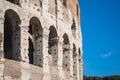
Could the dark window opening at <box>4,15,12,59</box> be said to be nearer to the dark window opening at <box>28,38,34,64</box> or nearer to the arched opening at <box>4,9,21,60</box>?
the arched opening at <box>4,9,21,60</box>

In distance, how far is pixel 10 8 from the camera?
1814cm

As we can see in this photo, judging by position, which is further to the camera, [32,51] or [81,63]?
[81,63]

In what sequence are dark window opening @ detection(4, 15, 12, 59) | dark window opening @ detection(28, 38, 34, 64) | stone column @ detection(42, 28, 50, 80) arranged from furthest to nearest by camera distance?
dark window opening @ detection(28, 38, 34, 64), dark window opening @ detection(4, 15, 12, 59), stone column @ detection(42, 28, 50, 80)

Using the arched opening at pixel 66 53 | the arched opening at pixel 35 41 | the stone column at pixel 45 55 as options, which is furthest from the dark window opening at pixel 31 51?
the arched opening at pixel 66 53

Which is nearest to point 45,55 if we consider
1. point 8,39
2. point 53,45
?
point 53,45

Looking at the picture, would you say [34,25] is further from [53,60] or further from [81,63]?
[81,63]

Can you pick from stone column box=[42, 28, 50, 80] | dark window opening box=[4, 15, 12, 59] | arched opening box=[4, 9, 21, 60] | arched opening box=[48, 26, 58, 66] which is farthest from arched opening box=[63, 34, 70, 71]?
arched opening box=[4, 9, 21, 60]

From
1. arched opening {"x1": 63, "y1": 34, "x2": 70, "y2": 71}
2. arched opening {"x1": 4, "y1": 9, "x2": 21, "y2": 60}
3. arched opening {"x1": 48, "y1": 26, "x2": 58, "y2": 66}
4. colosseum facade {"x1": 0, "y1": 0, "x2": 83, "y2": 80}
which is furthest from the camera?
arched opening {"x1": 63, "y1": 34, "x2": 70, "y2": 71}

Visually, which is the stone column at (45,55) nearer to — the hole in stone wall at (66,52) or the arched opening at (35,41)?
the arched opening at (35,41)

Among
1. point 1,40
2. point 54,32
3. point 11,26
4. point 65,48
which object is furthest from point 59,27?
point 1,40

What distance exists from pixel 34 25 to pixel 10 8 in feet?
8.58

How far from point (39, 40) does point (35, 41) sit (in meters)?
0.31

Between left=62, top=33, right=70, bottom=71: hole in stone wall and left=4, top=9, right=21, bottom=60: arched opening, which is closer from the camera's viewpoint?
left=4, top=9, right=21, bottom=60: arched opening

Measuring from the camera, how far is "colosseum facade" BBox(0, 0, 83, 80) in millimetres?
18125
